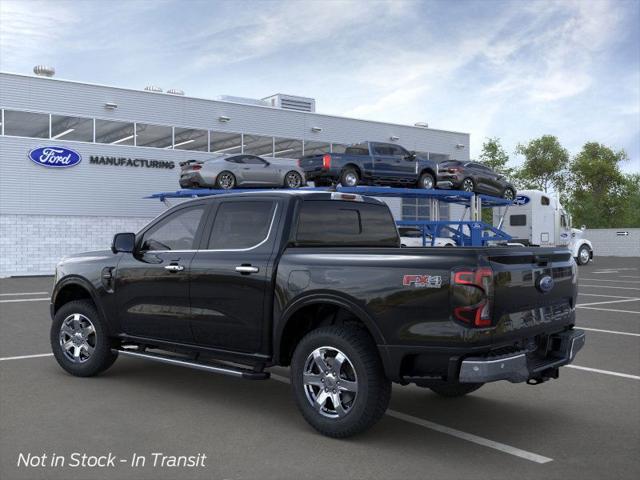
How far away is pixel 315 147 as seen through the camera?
3528 cm

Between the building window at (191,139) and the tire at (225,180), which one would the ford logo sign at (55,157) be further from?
the tire at (225,180)

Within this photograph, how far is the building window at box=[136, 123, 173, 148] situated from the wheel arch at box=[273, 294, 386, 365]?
85.0 feet

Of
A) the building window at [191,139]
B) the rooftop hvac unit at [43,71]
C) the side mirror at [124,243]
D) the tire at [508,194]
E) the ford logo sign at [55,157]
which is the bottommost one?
the side mirror at [124,243]

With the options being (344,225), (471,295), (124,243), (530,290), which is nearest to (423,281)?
(471,295)

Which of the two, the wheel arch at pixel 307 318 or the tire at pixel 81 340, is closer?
the wheel arch at pixel 307 318

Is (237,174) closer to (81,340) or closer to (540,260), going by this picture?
(81,340)

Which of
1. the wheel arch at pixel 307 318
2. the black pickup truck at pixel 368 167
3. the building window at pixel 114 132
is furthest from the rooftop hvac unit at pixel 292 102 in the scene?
the wheel arch at pixel 307 318

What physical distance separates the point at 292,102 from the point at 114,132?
1015cm

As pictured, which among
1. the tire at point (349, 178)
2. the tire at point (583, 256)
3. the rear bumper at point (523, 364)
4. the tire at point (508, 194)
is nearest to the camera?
the rear bumper at point (523, 364)

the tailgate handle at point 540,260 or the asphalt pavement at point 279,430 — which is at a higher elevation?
the tailgate handle at point 540,260

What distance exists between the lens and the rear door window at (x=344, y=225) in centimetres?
593

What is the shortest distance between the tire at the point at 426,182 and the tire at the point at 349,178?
2565mm

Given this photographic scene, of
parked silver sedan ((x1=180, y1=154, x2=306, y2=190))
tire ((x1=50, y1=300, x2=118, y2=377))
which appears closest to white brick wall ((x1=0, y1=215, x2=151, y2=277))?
parked silver sedan ((x1=180, y1=154, x2=306, y2=190))

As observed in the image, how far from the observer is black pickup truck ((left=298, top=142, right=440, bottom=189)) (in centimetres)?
2117
